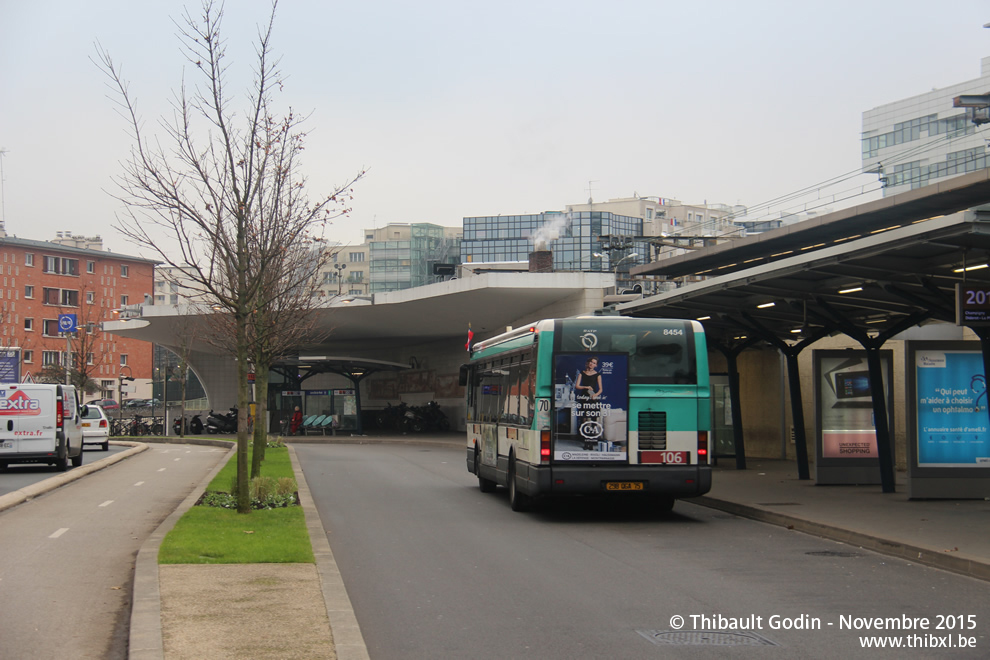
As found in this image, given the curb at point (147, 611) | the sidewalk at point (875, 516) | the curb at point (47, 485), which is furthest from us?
the curb at point (47, 485)

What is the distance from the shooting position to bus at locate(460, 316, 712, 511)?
46.9ft

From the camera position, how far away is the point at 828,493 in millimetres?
17344

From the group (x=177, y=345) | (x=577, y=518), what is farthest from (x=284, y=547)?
(x=177, y=345)

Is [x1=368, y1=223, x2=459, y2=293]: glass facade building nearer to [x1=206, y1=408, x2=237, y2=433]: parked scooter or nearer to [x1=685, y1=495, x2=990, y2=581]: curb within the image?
[x1=206, y1=408, x2=237, y2=433]: parked scooter

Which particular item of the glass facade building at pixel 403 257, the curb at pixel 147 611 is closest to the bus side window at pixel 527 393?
the curb at pixel 147 611

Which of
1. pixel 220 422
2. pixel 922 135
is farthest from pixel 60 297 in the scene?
pixel 922 135

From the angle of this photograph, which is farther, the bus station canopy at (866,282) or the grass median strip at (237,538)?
the bus station canopy at (866,282)

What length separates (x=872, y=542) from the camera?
11711 millimetres

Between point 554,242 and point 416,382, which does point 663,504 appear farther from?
point 554,242

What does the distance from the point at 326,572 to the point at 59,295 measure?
105845mm

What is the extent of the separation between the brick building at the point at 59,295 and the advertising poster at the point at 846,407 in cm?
8818

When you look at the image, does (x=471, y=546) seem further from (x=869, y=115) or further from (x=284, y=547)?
(x=869, y=115)

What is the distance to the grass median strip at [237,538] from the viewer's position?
988 cm

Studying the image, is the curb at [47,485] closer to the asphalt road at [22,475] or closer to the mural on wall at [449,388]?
the asphalt road at [22,475]
